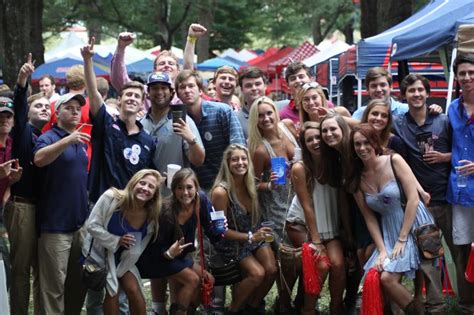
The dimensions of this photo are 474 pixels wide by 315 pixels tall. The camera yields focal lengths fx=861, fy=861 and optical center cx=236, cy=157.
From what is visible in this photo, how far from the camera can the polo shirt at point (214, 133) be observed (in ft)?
25.4

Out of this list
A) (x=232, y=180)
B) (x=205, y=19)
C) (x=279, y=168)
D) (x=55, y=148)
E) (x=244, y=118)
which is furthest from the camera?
(x=205, y=19)

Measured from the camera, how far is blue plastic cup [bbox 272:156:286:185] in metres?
7.29

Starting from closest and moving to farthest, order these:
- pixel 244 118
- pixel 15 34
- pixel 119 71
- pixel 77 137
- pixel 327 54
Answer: pixel 77 137
pixel 119 71
pixel 244 118
pixel 15 34
pixel 327 54

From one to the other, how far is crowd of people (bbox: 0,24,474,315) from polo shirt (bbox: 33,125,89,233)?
1cm

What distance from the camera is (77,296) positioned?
7.41 meters

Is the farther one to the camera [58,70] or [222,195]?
[58,70]

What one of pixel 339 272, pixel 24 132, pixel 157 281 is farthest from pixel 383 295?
pixel 24 132

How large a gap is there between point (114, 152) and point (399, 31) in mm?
5343

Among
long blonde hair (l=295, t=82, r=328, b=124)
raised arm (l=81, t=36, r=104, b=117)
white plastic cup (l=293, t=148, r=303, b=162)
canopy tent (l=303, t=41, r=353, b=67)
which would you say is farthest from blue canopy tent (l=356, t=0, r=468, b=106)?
canopy tent (l=303, t=41, r=353, b=67)

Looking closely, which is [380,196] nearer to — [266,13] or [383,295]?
[383,295]

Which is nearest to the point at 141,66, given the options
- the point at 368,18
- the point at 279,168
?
the point at 368,18

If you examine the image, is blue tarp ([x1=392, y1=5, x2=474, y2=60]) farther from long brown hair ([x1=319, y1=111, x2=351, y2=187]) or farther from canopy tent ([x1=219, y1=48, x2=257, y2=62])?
canopy tent ([x1=219, y1=48, x2=257, y2=62])

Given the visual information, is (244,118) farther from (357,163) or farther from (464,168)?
(464,168)

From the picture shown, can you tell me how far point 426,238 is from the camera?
6.81m
